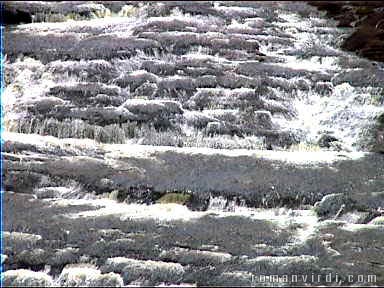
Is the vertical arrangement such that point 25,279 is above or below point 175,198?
below

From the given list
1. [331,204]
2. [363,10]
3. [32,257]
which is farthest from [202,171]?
[363,10]

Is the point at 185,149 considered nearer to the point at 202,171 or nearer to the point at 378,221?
the point at 202,171

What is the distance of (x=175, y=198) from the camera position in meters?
11.1

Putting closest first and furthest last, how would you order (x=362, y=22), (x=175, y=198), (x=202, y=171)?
(x=175, y=198), (x=202, y=171), (x=362, y=22)

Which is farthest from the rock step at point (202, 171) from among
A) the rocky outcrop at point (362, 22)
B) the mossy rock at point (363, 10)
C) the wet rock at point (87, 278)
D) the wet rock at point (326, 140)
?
the mossy rock at point (363, 10)

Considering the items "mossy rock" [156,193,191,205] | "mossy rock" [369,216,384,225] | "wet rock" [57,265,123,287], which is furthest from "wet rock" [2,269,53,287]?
"mossy rock" [369,216,384,225]

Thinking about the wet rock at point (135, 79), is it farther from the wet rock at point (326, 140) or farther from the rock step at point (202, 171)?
the wet rock at point (326, 140)

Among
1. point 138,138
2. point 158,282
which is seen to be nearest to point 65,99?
point 138,138

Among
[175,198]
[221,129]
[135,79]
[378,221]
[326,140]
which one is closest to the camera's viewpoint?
[378,221]

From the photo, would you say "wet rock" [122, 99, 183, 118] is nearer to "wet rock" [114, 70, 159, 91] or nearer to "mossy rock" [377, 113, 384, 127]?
"wet rock" [114, 70, 159, 91]

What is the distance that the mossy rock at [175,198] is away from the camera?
432 inches

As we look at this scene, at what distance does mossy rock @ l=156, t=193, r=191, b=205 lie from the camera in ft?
36.0

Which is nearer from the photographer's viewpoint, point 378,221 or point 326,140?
point 378,221

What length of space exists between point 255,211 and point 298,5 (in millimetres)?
14825
